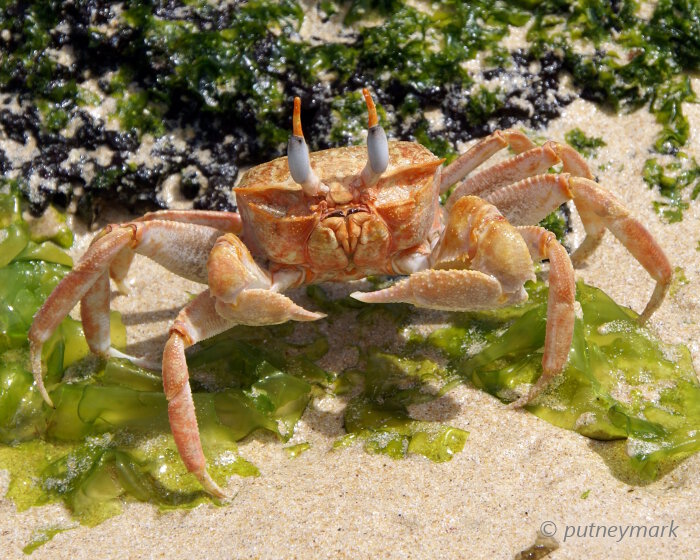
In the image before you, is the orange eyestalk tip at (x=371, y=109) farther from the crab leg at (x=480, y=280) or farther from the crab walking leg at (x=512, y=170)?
the crab walking leg at (x=512, y=170)

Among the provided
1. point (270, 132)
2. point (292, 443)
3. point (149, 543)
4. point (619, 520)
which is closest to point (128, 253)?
point (270, 132)

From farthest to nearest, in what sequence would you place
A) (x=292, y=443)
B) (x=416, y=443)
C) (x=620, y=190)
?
(x=620, y=190) < (x=292, y=443) < (x=416, y=443)

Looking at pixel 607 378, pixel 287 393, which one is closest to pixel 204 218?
pixel 287 393

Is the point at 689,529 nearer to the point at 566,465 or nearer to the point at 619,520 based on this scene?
the point at 619,520

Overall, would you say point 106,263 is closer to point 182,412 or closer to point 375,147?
point 182,412

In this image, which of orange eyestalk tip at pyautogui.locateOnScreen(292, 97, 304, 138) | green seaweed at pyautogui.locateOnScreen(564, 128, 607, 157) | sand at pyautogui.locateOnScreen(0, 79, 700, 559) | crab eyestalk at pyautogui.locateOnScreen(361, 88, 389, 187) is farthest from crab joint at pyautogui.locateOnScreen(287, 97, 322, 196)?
green seaweed at pyautogui.locateOnScreen(564, 128, 607, 157)

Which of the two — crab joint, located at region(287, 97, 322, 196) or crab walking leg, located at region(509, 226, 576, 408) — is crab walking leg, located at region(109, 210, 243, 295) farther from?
crab walking leg, located at region(509, 226, 576, 408)

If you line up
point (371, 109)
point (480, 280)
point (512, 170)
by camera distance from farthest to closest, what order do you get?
point (512, 170) < point (371, 109) < point (480, 280)

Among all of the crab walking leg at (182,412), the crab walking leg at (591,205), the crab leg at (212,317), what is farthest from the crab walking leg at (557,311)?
the crab walking leg at (182,412)
